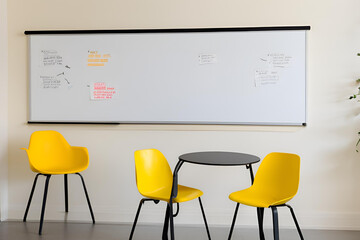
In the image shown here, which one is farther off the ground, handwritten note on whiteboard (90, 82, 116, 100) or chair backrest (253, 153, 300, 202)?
handwritten note on whiteboard (90, 82, 116, 100)

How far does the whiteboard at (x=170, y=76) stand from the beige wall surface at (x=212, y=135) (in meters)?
0.10

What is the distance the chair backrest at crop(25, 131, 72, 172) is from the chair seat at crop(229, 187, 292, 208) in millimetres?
1901

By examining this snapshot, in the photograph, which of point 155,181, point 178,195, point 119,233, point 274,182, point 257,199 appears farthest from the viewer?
point 119,233

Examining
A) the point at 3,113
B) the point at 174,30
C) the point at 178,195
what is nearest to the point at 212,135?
the point at 178,195

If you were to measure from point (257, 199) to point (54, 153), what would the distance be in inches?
87.8

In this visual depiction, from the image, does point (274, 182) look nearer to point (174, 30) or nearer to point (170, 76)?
point (170, 76)

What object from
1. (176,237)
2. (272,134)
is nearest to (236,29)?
(272,134)

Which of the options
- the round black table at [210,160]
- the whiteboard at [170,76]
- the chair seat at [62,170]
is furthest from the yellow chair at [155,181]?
the chair seat at [62,170]

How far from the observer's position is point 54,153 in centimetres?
380

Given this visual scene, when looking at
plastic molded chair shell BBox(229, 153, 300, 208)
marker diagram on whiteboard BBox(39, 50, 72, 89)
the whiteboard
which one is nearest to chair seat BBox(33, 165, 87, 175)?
the whiteboard

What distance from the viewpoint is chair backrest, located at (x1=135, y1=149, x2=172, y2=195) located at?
3.02 metres

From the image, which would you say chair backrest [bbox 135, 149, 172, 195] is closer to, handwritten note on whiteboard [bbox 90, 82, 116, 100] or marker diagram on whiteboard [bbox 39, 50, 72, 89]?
handwritten note on whiteboard [bbox 90, 82, 116, 100]

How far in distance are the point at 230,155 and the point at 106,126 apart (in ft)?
4.86

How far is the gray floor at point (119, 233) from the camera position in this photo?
3385mm
